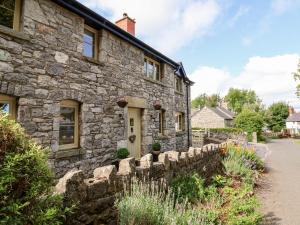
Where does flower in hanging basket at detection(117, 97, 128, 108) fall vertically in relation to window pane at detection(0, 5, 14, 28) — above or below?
below

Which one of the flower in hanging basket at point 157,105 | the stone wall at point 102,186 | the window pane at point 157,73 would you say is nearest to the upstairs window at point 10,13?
the stone wall at point 102,186

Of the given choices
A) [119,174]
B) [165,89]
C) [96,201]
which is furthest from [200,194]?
[165,89]

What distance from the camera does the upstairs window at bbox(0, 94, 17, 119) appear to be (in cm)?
526

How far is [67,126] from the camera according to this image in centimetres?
679

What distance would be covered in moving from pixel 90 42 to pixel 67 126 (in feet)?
9.59

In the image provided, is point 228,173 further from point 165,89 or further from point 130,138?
point 165,89

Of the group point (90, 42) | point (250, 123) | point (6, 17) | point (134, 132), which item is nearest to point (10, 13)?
point (6, 17)

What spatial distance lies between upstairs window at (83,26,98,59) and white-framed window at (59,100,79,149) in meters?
1.78

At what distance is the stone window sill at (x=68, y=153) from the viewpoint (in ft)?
20.4

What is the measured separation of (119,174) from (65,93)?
350cm

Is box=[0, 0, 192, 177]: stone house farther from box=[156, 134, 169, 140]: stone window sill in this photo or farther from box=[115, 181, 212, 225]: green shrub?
box=[115, 181, 212, 225]: green shrub

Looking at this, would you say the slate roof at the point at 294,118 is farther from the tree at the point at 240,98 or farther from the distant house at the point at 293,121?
the tree at the point at 240,98

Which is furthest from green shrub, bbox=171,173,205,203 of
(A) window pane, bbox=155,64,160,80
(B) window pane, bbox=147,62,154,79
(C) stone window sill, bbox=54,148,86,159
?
(A) window pane, bbox=155,64,160,80

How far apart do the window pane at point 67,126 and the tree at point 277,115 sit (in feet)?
185
